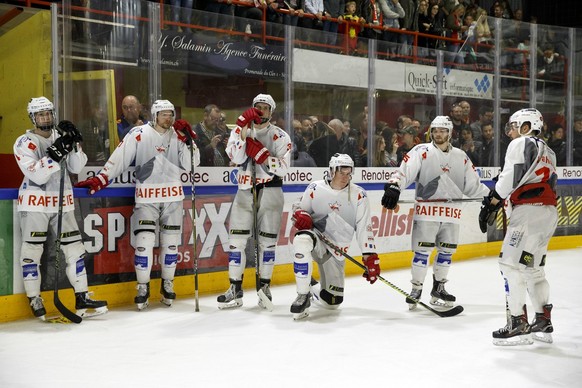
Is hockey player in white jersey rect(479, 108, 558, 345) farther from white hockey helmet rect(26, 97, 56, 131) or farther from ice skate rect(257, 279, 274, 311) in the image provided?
white hockey helmet rect(26, 97, 56, 131)

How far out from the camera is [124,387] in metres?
3.55

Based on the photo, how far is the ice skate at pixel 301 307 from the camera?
16.8ft

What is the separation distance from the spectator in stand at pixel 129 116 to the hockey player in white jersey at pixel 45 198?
772mm

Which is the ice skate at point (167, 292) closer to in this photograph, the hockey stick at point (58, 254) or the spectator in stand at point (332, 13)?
the hockey stick at point (58, 254)

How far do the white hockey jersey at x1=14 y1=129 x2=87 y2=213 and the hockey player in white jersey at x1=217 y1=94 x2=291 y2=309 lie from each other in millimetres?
1188

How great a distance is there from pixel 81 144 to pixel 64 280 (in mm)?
1076

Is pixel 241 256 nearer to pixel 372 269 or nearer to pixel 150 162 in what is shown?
pixel 150 162

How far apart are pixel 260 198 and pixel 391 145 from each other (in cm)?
286

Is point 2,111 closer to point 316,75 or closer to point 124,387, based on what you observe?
point 316,75

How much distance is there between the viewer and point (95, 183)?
17.7 ft

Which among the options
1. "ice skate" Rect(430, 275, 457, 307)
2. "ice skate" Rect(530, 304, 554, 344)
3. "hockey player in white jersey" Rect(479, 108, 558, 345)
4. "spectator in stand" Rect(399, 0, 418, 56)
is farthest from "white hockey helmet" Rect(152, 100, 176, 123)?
"spectator in stand" Rect(399, 0, 418, 56)

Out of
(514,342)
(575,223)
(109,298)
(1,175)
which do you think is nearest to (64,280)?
(109,298)

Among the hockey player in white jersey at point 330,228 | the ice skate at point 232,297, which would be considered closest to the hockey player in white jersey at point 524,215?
the hockey player in white jersey at point 330,228

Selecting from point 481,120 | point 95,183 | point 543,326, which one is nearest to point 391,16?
point 481,120
